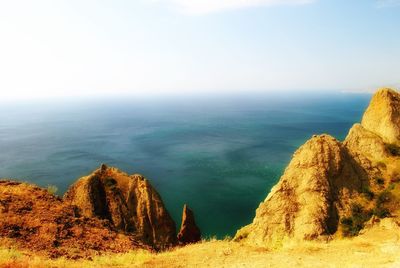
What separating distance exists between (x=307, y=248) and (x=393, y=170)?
2306 centimetres

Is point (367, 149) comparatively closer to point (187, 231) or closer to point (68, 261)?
point (187, 231)

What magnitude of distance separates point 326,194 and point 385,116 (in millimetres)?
19173

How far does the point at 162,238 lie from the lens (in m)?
32.4

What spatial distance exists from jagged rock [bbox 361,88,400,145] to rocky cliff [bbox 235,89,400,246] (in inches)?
119

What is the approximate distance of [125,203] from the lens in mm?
32969

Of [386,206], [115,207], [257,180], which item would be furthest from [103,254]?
[257,180]

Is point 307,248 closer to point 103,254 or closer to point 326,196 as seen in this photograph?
point 103,254

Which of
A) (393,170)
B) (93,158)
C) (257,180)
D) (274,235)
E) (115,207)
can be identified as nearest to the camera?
(274,235)

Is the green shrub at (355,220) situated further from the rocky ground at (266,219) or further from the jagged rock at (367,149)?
the jagged rock at (367,149)

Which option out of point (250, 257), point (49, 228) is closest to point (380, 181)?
point (250, 257)

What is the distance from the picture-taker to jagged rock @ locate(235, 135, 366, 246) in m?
29.2

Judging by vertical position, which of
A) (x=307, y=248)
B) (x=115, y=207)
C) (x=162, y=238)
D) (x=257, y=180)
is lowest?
(x=257, y=180)

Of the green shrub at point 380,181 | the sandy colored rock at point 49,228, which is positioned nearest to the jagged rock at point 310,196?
the green shrub at point 380,181

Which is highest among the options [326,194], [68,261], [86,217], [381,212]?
[68,261]
